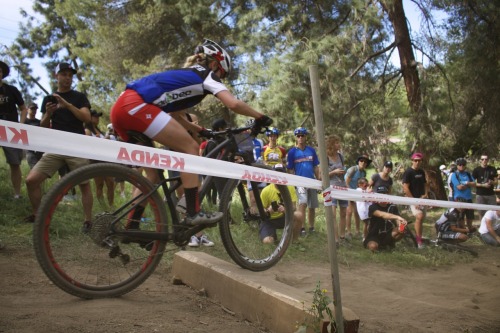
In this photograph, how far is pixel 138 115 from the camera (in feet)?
9.81

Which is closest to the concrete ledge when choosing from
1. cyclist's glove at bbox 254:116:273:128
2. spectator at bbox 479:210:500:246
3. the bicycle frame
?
the bicycle frame

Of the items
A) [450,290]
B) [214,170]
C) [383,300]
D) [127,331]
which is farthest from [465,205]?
[127,331]

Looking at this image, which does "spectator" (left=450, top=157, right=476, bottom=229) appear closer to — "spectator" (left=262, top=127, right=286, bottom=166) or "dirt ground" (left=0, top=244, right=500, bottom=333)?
"dirt ground" (left=0, top=244, right=500, bottom=333)

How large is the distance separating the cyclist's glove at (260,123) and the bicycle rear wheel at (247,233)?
1.50 feet

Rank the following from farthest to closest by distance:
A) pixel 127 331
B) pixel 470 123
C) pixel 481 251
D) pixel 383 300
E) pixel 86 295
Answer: pixel 470 123, pixel 481 251, pixel 383 300, pixel 86 295, pixel 127 331

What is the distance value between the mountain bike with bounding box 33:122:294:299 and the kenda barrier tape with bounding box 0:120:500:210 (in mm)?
189

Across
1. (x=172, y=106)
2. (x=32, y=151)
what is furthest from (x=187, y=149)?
(x=32, y=151)

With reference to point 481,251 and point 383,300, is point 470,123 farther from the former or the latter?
point 383,300

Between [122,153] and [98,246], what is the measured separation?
0.79 metres

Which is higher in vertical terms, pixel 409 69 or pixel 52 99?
pixel 409 69

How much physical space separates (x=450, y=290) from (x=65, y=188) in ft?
16.8

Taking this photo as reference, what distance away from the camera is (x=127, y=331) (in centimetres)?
253

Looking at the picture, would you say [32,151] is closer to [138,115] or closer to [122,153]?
[138,115]

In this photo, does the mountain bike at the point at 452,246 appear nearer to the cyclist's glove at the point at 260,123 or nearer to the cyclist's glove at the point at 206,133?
the cyclist's glove at the point at 260,123
